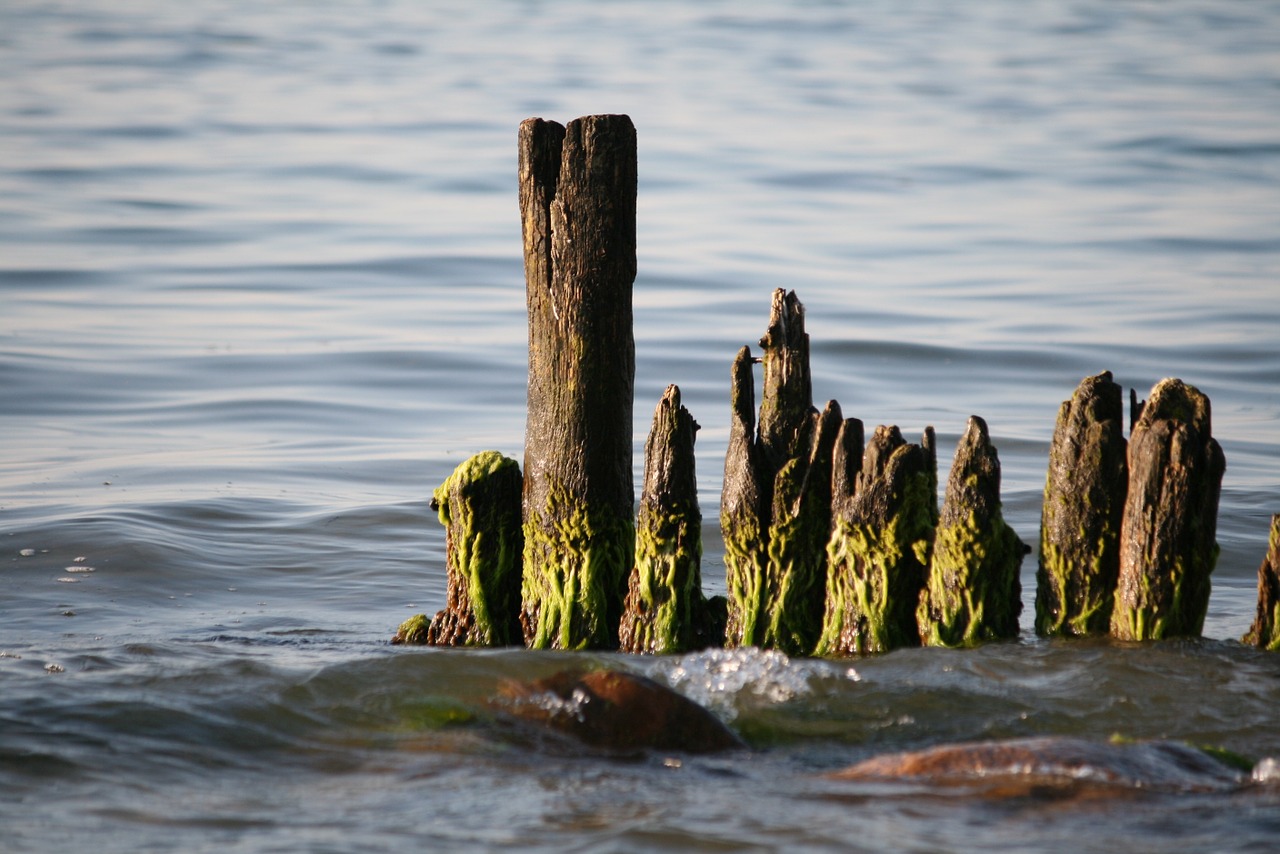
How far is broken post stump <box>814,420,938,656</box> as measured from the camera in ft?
24.3

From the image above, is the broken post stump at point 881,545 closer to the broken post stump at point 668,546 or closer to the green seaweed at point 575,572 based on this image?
the broken post stump at point 668,546

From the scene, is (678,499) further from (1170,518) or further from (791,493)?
(1170,518)

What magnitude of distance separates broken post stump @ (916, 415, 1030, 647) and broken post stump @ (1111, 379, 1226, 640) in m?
0.55

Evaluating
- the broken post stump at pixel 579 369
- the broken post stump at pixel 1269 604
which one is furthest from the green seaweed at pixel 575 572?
the broken post stump at pixel 1269 604

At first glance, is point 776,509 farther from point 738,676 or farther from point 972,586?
point 972,586

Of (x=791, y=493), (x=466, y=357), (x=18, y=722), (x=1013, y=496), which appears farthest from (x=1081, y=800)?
(x=466, y=357)

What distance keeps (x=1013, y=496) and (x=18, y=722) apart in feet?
28.9

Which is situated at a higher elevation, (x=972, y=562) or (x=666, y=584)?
(x=972, y=562)

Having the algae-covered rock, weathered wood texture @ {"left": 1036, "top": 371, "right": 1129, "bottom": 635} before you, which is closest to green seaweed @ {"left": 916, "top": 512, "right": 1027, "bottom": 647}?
weathered wood texture @ {"left": 1036, "top": 371, "right": 1129, "bottom": 635}

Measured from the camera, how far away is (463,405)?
17.8 meters

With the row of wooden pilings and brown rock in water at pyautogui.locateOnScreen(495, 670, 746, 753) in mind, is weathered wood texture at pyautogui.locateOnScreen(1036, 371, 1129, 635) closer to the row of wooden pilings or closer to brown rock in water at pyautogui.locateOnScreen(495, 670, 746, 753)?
the row of wooden pilings

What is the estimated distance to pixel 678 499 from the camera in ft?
25.5

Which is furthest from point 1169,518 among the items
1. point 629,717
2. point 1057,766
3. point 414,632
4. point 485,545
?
point 414,632

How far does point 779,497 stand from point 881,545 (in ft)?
1.83
